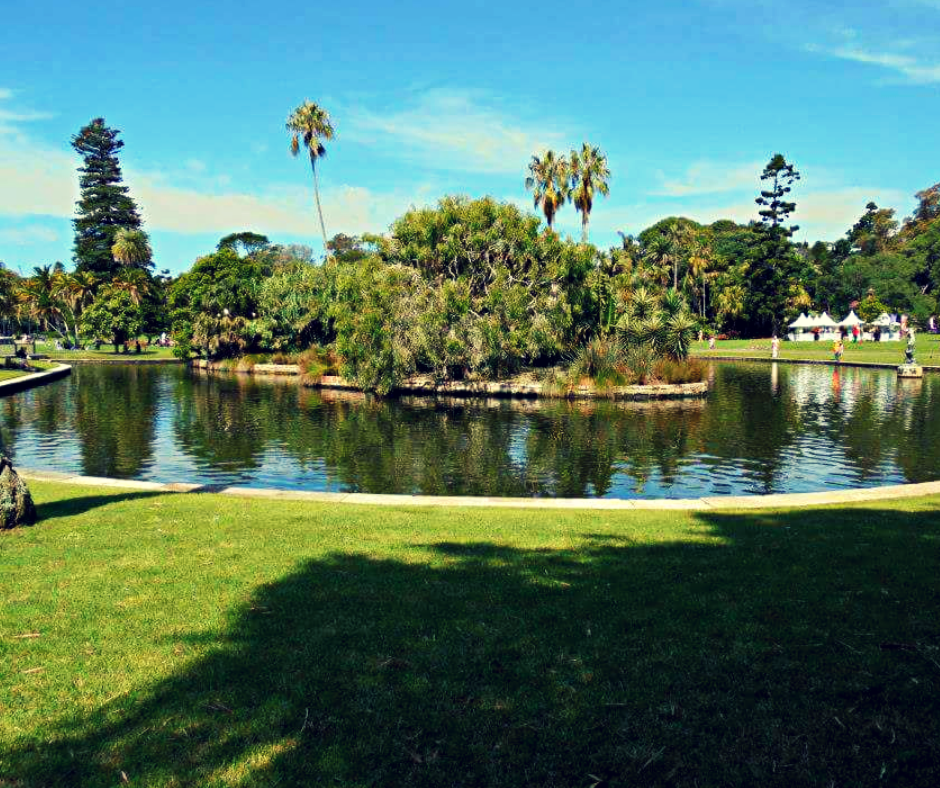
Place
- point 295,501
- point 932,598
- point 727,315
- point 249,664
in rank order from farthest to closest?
point 727,315 < point 295,501 < point 932,598 < point 249,664

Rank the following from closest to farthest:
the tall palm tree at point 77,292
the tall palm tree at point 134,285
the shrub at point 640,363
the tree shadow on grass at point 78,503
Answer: the tree shadow on grass at point 78,503 → the shrub at point 640,363 → the tall palm tree at point 134,285 → the tall palm tree at point 77,292

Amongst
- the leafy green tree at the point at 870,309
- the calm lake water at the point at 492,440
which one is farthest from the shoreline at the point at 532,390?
the leafy green tree at the point at 870,309

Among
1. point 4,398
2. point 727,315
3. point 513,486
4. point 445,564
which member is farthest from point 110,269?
point 445,564

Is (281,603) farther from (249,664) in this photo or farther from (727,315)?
(727,315)

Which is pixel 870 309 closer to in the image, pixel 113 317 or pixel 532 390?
pixel 532 390

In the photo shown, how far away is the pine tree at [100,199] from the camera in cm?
10294

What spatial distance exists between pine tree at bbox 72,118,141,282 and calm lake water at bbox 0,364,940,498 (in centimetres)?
7026

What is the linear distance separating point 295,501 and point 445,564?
5676mm

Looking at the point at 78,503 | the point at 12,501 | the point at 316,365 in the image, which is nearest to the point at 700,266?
the point at 316,365

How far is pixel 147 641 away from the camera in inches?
235

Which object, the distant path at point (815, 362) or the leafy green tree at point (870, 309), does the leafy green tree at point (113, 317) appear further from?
the leafy green tree at point (870, 309)

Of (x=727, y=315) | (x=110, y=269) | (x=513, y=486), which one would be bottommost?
(x=513, y=486)

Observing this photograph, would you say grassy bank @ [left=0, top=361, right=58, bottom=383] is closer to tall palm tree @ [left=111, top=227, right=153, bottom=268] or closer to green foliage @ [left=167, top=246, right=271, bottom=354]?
green foliage @ [left=167, top=246, right=271, bottom=354]

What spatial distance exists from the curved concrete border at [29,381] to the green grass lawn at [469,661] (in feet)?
126
